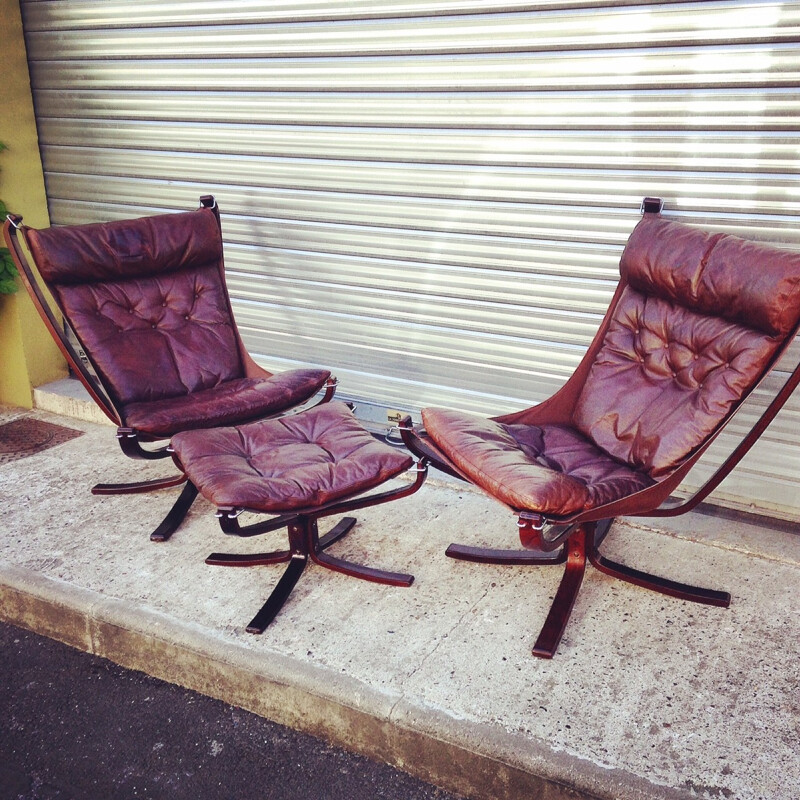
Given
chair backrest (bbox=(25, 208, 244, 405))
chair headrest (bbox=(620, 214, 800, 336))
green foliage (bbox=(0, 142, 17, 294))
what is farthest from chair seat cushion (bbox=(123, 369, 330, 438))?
green foliage (bbox=(0, 142, 17, 294))

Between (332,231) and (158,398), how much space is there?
1.09 metres

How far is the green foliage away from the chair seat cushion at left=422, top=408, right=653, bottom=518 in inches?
96.8

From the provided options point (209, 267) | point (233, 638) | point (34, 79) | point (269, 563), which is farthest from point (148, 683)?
point (34, 79)

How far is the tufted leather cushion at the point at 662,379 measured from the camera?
2.46 m

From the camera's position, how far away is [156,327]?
11.3ft

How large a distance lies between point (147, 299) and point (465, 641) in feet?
6.41

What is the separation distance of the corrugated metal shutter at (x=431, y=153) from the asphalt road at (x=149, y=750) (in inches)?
68.4

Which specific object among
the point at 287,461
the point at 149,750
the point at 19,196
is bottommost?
the point at 149,750

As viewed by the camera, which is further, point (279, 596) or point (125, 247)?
point (125, 247)

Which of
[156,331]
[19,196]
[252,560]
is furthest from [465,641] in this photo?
[19,196]

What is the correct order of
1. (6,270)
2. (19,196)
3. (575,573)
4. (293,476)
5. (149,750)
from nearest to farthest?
(149,750) → (293,476) → (575,573) → (6,270) → (19,196)

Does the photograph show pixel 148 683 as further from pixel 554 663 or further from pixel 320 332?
pixel 320 332

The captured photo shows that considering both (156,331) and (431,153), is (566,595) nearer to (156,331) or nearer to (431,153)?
(431,153)

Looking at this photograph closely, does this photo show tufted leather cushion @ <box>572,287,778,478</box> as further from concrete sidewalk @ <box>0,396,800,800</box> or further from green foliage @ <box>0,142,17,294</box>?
green foliage @ <box>0,142,17,294</box>
